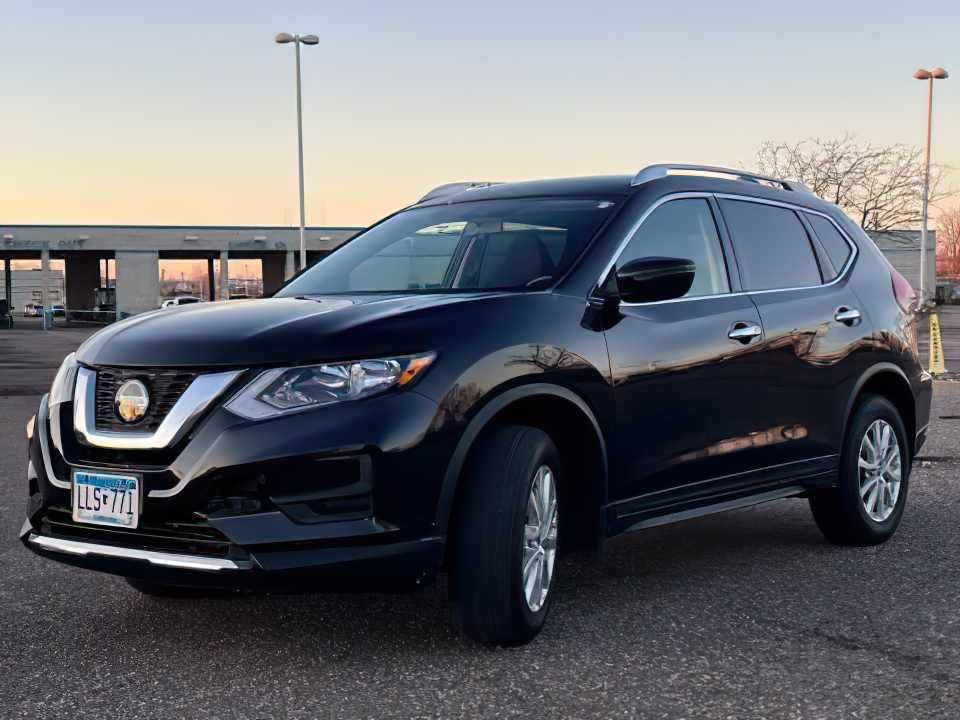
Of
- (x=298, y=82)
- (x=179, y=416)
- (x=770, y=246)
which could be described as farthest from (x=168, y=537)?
(x=298, y=82)

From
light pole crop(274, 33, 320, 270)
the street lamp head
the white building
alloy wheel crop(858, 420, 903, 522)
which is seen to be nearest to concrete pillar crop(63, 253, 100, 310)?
light pole crop(274, 33, 320, 270)

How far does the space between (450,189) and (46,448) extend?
259 cm

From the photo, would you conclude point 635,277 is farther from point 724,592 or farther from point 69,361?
point 69,361

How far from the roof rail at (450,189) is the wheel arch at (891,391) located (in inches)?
82.3

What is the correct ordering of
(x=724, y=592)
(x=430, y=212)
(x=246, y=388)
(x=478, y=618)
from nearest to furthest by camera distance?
(x=246, y=388), (x=478, y=618), (x=724, y=592), (x=430, y=212)

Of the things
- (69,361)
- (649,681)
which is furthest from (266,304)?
(649,681)

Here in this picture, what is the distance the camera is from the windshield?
4883 mm

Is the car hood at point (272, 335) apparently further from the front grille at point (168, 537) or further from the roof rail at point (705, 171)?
the roof rail at point (705, 171)

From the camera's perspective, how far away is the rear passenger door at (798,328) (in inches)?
216

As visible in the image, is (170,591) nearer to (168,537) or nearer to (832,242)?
(168,537)

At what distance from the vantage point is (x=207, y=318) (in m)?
4.22

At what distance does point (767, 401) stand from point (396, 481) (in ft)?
7.27

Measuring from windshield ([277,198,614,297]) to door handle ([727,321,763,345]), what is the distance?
0.78 meters

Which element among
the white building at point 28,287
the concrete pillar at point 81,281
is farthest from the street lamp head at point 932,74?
the white building at point 28,287
